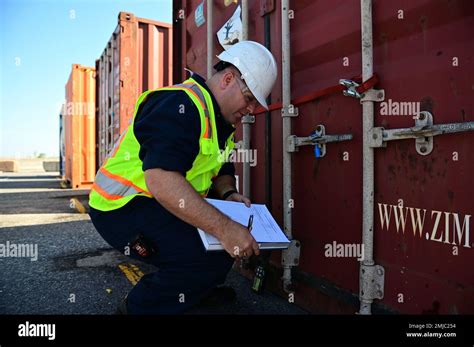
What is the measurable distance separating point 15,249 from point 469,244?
145 inches

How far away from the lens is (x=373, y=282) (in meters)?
1.60

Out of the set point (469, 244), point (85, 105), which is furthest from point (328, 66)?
point (85, 105)

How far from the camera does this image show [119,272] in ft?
9.16

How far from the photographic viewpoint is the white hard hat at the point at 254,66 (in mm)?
1757

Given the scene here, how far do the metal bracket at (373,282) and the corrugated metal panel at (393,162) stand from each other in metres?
0.03

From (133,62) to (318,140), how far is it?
16.3ft

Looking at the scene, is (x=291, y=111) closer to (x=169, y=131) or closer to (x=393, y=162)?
(x=393, y=162)

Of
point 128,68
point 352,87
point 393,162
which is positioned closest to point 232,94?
point 352,87

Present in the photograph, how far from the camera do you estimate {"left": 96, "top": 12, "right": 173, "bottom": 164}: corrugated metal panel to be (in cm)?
599

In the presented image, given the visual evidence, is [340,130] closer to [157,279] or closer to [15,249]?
[157,279]

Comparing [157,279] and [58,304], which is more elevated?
[157,279]

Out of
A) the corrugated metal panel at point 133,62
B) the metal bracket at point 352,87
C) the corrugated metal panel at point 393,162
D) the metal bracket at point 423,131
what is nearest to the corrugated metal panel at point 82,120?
the corrugated metal panel at point 133,62

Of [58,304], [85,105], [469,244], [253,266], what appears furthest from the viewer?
[85,105]

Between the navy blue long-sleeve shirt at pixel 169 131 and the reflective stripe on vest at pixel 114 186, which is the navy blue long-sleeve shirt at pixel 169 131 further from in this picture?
the reflective stripe on vest at pixel 114 186
